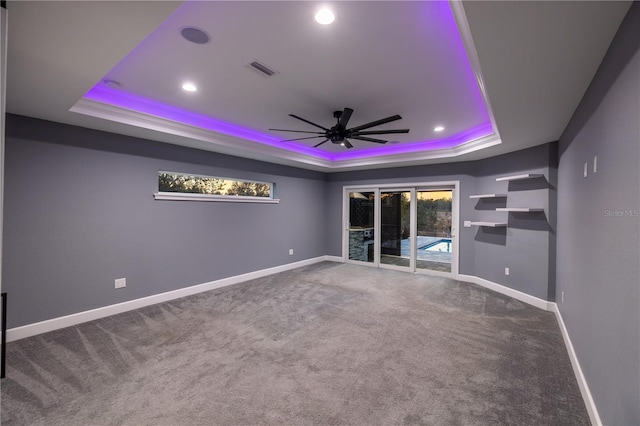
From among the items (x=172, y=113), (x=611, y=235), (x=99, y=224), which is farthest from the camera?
(x=172, y=113)

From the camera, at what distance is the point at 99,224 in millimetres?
3566

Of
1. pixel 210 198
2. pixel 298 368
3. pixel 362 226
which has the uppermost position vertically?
pixel 210 198

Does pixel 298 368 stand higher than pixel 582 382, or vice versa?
pixel 582 382

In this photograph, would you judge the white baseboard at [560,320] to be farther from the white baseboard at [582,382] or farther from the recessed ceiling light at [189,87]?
the recessed ceiling light at [189,87]

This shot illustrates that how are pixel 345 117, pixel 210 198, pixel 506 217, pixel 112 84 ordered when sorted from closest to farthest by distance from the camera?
pixel 112 84 < pixel 345 117 < pixel 506 217 < pixel 210 198

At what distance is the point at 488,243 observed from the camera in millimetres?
4992

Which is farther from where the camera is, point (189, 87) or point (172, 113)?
point (172, 113)

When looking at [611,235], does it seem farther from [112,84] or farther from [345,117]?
[112,84]

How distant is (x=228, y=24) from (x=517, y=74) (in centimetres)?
213

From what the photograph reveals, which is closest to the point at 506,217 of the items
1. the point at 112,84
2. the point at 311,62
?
the point at 311,62

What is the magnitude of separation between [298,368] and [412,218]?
4.43 m

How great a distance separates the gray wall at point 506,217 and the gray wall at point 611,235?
165 centimetres

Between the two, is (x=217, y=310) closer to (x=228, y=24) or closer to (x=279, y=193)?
(x=279, y=193)

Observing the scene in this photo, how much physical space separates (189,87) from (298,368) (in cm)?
299
